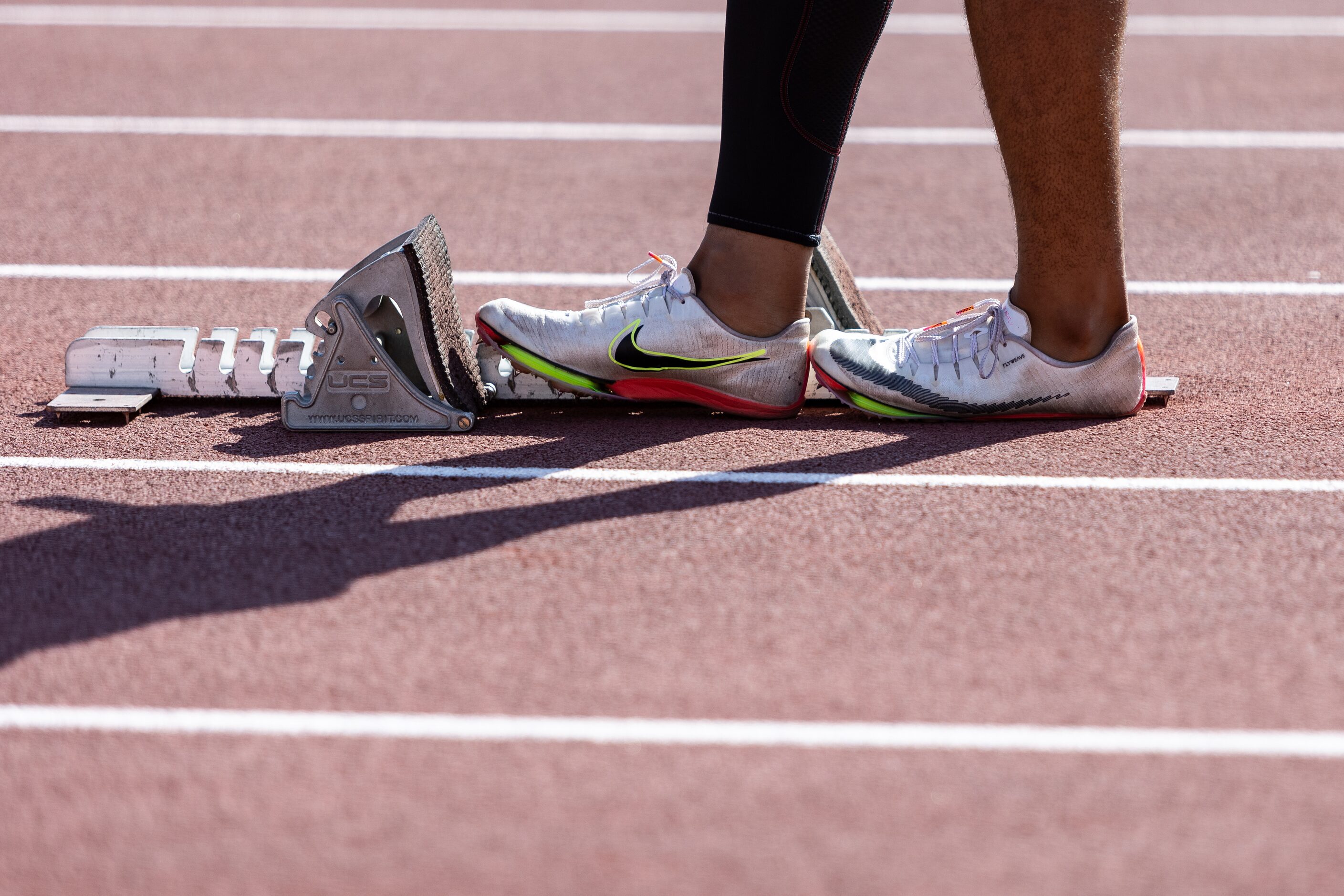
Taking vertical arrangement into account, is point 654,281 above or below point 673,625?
above

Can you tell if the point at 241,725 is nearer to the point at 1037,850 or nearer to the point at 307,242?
the point at 1037,850

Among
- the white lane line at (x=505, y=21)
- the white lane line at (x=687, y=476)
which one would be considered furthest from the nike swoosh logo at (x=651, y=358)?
the white lane line at (x=505, y=21)

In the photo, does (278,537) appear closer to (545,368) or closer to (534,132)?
(545,368)

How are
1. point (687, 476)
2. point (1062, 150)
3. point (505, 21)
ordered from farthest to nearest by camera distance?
1. point (505, 21)
2. point (1062, 150)
3. point (687, 476)

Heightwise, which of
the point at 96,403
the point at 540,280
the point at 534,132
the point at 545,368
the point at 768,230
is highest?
the point at 534,132

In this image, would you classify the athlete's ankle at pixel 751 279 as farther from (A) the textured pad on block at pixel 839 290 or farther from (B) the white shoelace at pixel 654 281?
(A) the textured pad on block at pixel 839 290

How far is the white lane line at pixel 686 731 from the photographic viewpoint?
2061mm

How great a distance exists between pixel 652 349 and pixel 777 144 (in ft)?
1.76

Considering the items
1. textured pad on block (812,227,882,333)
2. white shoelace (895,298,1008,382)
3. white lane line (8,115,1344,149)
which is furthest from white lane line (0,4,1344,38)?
white shoelace (895,298,1008,382)

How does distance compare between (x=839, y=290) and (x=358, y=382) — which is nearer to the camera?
(x=358, y=382)

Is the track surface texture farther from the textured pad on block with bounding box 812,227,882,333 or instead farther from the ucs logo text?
the textured pad on block with bounding box 812,227,882,333

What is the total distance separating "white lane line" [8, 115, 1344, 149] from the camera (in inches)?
245

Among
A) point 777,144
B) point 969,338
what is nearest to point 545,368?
point 777,144

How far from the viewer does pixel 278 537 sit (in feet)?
8.93
